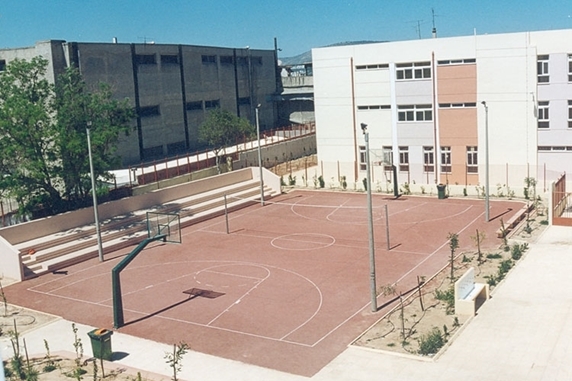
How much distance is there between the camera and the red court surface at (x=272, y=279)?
18562 millimetres

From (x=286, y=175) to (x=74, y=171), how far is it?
19.3 m

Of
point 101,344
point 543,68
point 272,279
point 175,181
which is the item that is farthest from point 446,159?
point 101,344

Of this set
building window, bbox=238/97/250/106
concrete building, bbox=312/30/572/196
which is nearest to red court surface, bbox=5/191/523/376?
concrete building, bbox=312/30/572/196

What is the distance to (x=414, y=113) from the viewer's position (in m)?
41.3

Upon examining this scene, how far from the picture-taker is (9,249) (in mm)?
26328

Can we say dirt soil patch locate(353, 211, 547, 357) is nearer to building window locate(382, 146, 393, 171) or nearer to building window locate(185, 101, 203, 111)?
building window locate(382, 146, 393, 171)

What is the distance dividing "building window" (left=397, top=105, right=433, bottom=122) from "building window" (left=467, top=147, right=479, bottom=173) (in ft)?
10.3

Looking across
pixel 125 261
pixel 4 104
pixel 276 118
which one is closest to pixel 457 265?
A: pixel 125 261

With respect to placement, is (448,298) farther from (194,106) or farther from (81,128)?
(194,106)

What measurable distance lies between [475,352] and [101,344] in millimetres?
9441

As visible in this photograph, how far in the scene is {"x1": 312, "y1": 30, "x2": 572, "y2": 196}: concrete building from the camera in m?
37.5

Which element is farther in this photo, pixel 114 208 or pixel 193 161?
pixel 193 161

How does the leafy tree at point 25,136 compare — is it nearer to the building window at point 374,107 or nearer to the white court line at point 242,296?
the white court line at point 242,296

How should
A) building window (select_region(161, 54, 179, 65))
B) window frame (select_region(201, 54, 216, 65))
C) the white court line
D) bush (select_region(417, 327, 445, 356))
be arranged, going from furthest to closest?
window frame (select_region(201, 54, 216, 65)) < building window (select_region(161, 54, 179, 65)) < the white court line < bush (select_region(417, 327, 445, 356))
